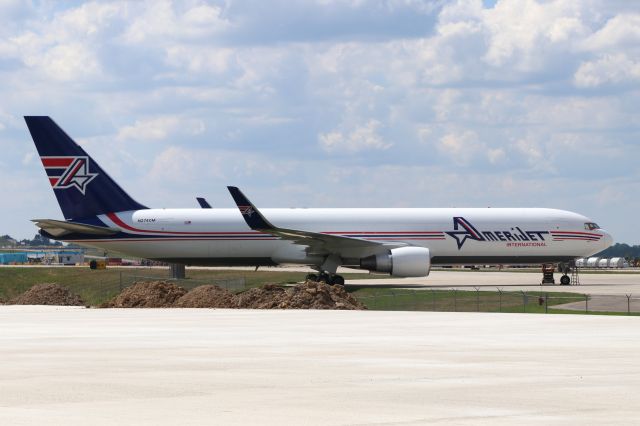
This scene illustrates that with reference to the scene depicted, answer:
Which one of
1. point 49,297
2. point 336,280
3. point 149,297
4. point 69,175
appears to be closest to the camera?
point 149,297

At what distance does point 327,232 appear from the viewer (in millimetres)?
57000

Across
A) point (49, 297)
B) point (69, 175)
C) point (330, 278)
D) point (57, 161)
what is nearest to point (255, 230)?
point (330, 278)

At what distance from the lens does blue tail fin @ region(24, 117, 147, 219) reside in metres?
56.9

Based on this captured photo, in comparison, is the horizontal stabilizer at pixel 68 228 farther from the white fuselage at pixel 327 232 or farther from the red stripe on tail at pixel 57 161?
the red stripe on tail at pixel 57 161

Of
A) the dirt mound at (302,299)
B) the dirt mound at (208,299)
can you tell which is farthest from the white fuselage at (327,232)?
the dirt mound at (302,299)

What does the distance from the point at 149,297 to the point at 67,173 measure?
18.2 meters

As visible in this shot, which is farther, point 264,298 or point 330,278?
point 330,278

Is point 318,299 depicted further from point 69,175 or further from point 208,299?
point 69,175

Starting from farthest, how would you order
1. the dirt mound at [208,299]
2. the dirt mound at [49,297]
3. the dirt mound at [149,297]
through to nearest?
the dirt mound at [49,297]
the dirt mound at [149,297]
the dirt mound at [208,299]

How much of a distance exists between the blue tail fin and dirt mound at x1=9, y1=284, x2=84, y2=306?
11.1 metres

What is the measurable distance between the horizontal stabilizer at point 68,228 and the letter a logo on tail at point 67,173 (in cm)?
216

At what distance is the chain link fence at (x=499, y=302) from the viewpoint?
38875mm

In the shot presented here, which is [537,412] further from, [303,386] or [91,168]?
[91,168]

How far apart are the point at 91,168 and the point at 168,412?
46520 millimetres
